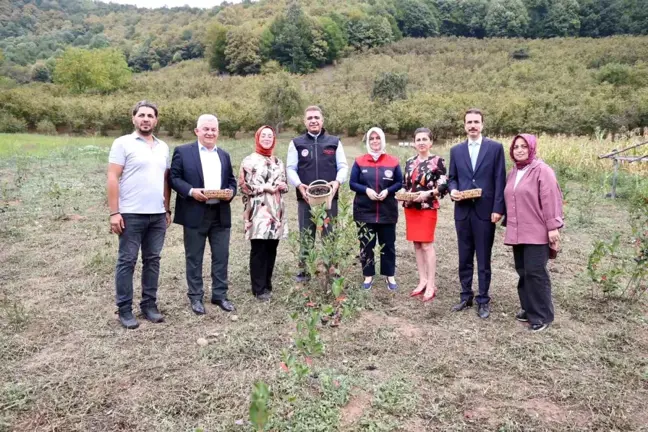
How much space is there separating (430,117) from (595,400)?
811 inches

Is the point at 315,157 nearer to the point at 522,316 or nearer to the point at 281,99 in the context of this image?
the point at 522,316

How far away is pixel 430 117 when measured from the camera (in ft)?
72.1

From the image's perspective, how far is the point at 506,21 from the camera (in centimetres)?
5775

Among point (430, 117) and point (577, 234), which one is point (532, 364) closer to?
point (577, 234)

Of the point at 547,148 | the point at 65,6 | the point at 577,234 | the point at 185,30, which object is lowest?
the point at 577,234

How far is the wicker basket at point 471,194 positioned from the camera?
3.55 m

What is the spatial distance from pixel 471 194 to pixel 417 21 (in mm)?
66235

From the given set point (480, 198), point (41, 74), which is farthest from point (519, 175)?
point (41, 74)

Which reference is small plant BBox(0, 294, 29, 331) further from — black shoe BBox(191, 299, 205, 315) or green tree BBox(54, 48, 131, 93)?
green tree BBox(54, 48, 131, 93)

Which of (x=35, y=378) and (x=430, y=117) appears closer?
(x=35, y=378)

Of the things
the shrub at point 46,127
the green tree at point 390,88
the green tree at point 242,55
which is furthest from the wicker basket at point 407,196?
the green tree at point 242,55

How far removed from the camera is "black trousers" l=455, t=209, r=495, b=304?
3.67 metres

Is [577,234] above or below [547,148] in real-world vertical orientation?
below

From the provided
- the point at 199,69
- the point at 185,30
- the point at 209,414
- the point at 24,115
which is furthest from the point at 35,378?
the point at 185,30
